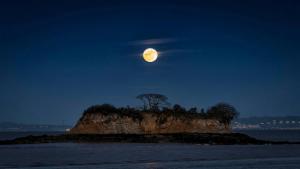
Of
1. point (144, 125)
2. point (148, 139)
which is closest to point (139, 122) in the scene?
point (144, 125)

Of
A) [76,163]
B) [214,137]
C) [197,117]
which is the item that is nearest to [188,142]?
[214,137]

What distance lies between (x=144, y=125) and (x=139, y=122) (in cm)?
111

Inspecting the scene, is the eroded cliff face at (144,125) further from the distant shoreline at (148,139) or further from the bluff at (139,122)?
the distant shoreline at (148,139)

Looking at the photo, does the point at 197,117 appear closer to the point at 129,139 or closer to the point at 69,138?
the point at 129,139

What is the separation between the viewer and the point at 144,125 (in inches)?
3757

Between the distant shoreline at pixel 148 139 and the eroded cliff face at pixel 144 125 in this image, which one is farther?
the eroded cliff face at pixel 144 125

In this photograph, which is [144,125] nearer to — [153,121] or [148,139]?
[153,121]

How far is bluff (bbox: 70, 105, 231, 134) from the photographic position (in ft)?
305

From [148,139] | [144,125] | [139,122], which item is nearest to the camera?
[148,139]

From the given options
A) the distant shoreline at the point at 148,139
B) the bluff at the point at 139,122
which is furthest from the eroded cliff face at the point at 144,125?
the distant shoreline at the point at 148,139

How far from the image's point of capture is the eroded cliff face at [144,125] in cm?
9288

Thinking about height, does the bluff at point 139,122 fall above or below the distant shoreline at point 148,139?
above

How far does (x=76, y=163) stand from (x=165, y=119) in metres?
54.7

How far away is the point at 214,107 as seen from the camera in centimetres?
9906
